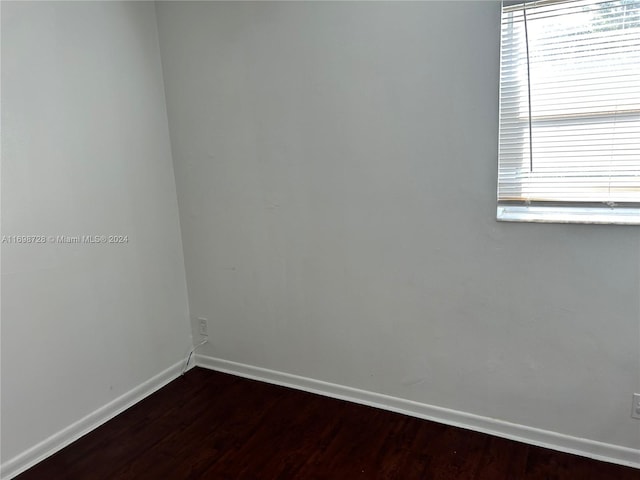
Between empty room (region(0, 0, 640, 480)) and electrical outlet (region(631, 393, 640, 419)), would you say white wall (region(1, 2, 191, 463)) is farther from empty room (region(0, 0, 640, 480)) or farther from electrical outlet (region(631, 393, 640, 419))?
electrical outlet (region(631, 393, 640, 419))

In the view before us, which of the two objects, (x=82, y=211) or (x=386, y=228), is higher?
(x=82, y=211)

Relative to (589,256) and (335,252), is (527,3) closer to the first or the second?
(589,256)

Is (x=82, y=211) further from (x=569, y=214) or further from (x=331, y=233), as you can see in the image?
(x=569, y=214)

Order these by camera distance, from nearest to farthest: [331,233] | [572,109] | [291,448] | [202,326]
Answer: [572,109], [291,448], [331,233], [202,326]

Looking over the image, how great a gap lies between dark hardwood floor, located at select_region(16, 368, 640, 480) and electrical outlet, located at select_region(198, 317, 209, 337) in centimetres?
52

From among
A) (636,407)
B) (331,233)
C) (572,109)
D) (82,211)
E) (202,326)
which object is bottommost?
(636,407)

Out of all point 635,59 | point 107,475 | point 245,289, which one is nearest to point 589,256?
point 635,59

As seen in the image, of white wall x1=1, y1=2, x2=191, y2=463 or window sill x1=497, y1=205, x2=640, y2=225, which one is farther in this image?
white wall x1=1, y1=2, x2=191, y2=463

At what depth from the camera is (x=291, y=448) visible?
2.20 meters

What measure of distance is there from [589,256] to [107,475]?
2.42 meters

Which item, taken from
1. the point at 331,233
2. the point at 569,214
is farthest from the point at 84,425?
the point at 569,214

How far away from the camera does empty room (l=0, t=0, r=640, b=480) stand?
1.95m

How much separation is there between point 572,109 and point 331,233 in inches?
50.5

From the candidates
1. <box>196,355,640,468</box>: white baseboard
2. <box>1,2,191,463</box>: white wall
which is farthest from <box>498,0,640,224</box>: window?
<box>1,2,191,463</box>: white wall
